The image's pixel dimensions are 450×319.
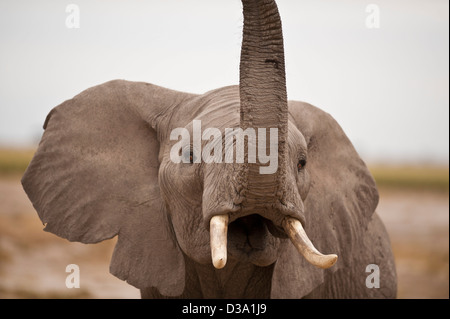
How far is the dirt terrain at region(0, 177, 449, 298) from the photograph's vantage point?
1098 cm

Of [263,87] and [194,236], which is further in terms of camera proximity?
[194,236]

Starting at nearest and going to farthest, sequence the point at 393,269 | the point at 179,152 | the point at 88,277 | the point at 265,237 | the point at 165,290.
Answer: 1. the point at 265,237
2. the point at 179,152
3. the point at 165,290
4. the point at 393,269
5. the point at 88,277

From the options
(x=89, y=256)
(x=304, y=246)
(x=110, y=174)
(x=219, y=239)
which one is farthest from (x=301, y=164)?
(x=89, y=256)

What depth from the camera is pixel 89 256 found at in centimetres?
1453

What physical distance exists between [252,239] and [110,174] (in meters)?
1.15

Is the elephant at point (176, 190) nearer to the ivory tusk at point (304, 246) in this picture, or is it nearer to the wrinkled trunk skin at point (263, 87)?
the ivory tusk at point (304, 246)

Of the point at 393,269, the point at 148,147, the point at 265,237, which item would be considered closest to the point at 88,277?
the point at 393,269

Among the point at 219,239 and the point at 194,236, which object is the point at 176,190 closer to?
the point at 194,236

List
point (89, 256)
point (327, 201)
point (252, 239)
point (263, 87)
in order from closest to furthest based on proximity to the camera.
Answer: point (263, 87), point (252, 239), point (327, 201), point (89, 256)

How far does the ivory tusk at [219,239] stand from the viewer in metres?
3.37

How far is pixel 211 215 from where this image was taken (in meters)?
3.64

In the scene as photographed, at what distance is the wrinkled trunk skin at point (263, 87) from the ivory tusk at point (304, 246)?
0.73ft

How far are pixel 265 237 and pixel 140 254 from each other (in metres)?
0.95
